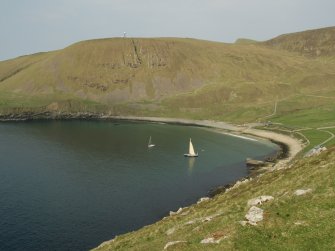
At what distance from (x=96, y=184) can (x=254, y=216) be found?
87240 millimetres

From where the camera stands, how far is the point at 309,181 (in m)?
51.4

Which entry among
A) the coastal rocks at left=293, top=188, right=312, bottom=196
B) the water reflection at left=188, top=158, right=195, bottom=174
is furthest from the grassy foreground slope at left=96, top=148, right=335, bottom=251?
the water reflection at left=188, top=158, right=195, bottom=174

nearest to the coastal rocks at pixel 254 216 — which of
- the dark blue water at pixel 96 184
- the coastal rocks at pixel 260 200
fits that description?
the coastal rocks at pixel 260 200

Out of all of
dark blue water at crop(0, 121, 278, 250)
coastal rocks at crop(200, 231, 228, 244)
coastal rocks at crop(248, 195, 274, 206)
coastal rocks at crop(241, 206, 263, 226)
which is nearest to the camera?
coastal rocks at crop(200, 231, 228, 244)

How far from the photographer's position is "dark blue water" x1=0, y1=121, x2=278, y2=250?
286ft

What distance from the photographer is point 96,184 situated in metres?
123

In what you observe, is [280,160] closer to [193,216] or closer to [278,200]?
[193,216]

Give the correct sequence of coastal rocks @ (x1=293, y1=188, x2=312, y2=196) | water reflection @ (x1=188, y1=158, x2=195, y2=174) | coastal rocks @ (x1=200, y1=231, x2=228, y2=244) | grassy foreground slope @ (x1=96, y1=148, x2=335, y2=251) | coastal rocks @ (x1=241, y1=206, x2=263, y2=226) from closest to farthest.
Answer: grassy foreground slope @ (x1=96, y1=148, x2=335, y2=251) → coastal rocks @ (x1=200, y1=231, x2=228, y2=244) → coastal rocks @ (x1=241, y1=206, x2=263, y2=226) → coastal rocks @ (x1=293, y1=188, x2=312, y2=196) → water reflection @ (x1=188, y1=158, x2=195, y2=174)

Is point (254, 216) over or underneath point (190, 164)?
over

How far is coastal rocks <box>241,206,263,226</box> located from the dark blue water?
44.8 metres

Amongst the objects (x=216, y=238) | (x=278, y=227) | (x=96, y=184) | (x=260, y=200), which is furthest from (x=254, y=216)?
(x=96, y=184)

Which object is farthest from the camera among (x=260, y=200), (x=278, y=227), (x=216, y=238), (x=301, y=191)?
(x=260, y=200)

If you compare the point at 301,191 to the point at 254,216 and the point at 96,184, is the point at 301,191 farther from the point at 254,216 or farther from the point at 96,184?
the point at 96,184

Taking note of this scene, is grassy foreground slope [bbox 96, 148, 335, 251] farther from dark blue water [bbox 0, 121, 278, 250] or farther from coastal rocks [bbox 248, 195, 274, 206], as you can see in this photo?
dark blue water [bbox 0, 121, 278, 250]
